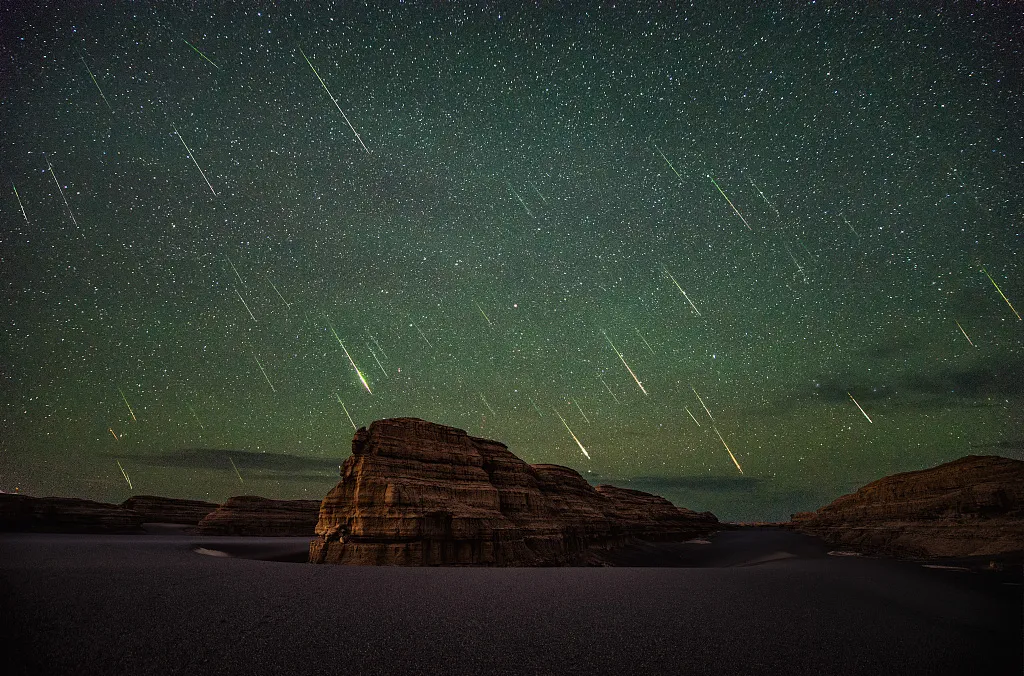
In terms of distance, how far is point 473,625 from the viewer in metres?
14.0

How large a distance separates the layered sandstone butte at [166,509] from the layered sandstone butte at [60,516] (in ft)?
66.6

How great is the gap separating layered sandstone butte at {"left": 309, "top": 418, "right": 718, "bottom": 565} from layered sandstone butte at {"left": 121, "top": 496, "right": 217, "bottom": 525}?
11711cm

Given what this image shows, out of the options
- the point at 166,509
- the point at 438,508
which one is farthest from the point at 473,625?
the point at 166,509

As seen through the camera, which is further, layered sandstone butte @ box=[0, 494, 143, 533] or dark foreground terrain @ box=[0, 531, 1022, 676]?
layered sandstone butte @ box=[0, 494, 143, 533]

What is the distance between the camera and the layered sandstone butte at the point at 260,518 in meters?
95.8

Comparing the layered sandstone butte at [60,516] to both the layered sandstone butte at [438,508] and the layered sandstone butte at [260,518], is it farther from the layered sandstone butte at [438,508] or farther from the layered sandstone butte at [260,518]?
the layered sandstone butte at [438,508]

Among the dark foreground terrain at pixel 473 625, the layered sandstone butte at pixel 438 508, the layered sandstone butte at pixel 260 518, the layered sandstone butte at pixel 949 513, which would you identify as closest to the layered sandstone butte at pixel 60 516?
the layered sandstone butte at pixel 260 518

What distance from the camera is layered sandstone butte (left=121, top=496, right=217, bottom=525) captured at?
11831cm

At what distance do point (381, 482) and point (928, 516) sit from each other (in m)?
72.8

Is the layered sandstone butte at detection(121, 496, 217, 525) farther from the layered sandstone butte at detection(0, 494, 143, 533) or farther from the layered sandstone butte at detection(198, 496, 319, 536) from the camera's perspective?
the layered sandstone butte at detection(198, 496, 319, 536)

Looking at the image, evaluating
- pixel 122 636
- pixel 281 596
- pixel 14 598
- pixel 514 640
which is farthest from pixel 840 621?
pixel 14 598

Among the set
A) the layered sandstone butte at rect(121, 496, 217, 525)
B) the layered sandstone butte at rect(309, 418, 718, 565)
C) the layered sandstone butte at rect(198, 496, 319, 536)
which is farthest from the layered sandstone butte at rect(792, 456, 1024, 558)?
the layered sandstone butte at rect(121, 496, 217, 525)

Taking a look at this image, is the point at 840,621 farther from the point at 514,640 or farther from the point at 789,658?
the point at 514,640

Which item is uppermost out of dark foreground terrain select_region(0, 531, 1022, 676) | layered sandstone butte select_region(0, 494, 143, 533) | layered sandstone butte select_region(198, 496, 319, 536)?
layered sandstone butte select_region(0, 494, 143, 533)
